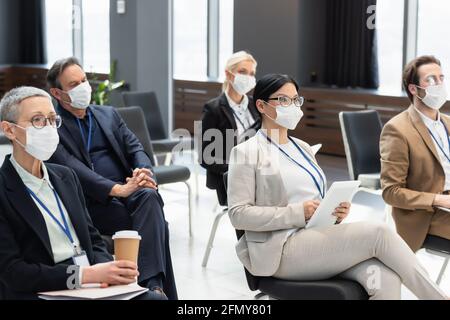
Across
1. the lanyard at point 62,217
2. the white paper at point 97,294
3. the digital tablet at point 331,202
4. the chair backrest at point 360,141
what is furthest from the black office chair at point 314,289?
the chair backrest at point 360,141

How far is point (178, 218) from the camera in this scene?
5816 mm

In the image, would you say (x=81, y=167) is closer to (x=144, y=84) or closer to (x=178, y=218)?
(x=178, y=218)

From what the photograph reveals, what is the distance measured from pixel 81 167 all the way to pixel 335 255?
1602 millimetres

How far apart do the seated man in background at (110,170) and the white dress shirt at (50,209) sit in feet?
2.48

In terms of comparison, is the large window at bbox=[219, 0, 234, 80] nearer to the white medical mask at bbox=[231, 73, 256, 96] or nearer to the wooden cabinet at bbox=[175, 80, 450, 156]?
the wooden cabinet at bbox=[175, 80, 450, 156]

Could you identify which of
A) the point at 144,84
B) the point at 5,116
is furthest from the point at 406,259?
the point at 144,84

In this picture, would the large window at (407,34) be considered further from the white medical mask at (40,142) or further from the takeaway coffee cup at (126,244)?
the takeaway coffee cup at (126,244)

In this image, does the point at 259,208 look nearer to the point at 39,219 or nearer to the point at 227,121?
the point at 39,219

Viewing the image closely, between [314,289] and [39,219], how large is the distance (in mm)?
1018

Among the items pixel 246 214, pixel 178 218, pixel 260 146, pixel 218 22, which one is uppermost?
pixel 218 22

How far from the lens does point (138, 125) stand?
473 centimetres

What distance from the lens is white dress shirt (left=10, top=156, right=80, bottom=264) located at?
8.27ft
